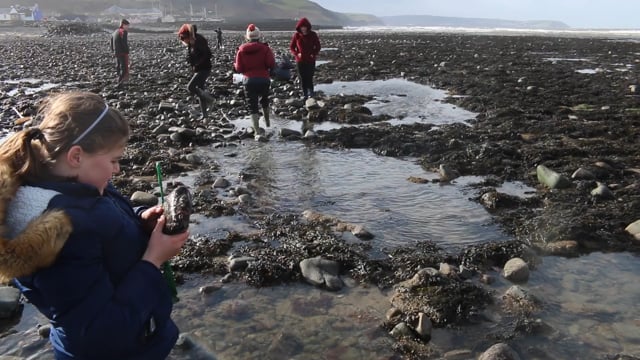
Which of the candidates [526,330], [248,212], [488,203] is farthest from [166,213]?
[488,203]

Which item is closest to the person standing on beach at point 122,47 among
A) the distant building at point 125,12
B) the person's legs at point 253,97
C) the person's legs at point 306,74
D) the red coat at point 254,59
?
the person's legs at point 306,74

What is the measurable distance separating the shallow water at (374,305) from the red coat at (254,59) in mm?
4646

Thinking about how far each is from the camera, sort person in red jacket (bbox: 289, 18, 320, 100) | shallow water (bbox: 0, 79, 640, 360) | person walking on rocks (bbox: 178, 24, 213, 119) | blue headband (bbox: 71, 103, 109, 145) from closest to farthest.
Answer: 1. blue headband (bbox: 71, 103, 109, 145)
2. shallow water (bbox: 0, 79, 640, 360)
3. person walking on rocks (bbox: 178, 24, 213, 119)
4. person in red jacket (bbox: 289, 18, 320, 100)

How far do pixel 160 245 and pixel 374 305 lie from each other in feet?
9.11

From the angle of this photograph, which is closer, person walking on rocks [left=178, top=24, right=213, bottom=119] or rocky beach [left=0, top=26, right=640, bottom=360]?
rocky beach [left=0, top=26, right=640, bottom=360]

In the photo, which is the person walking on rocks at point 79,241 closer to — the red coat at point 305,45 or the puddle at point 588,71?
the red coat at point 305,45

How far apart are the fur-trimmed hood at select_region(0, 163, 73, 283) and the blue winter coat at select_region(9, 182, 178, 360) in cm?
4

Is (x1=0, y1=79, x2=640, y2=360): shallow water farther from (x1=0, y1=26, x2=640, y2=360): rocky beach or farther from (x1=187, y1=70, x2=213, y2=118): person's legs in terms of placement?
(x1=187, y1=70, x2=213, y2=118): person's legs

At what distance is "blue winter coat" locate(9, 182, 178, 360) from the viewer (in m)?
2.09

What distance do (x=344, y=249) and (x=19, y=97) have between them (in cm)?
1535

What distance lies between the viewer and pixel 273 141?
11.4 meters

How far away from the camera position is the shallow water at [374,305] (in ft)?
13.5

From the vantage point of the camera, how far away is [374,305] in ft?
15.7

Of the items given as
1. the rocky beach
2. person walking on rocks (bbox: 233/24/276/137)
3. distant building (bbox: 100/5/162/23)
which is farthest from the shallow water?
distant building (bbox: 100/5/162/23)
